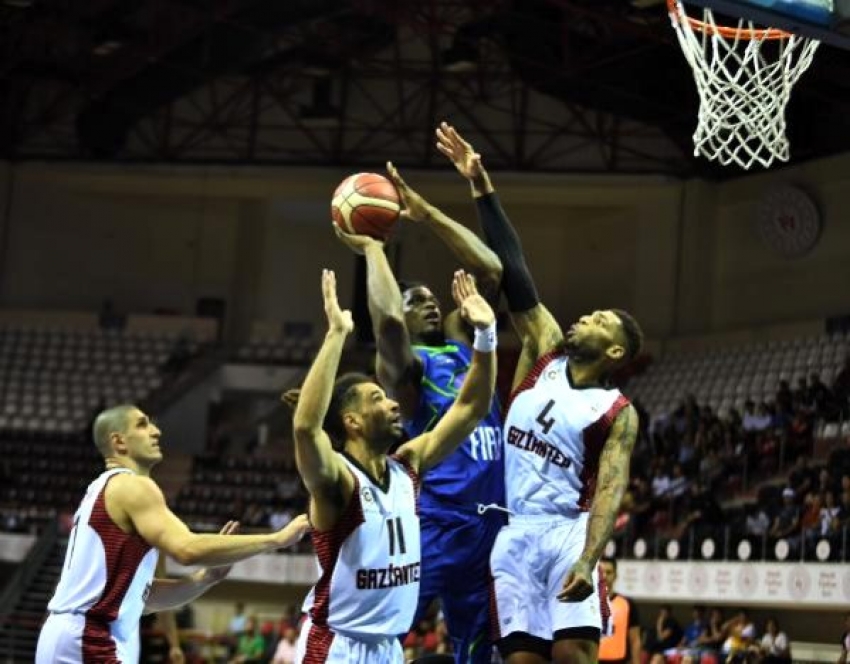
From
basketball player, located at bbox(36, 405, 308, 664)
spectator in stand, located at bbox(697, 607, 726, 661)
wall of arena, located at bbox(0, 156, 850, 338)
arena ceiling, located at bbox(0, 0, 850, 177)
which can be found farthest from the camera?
wall of arena, located at bbox(0, 156, 850, 338)

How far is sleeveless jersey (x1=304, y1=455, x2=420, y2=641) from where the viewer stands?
543 cm

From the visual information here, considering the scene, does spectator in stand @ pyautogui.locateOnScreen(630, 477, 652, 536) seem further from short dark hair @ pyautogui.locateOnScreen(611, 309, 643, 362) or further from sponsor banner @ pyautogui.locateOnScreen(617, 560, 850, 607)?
short dark hair @ pyautogui.locateOnScreen(611, 309, 643, 362)

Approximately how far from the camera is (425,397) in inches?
265

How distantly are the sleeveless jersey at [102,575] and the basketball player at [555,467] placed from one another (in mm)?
1521

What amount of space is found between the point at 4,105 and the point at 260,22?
22.1ft

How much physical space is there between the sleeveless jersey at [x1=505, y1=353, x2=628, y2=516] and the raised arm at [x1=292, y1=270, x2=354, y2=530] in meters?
1.34

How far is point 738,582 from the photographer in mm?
17859

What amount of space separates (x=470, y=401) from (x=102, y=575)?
63.0 inches

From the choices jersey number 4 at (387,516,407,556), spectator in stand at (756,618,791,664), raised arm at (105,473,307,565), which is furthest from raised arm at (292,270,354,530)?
spectator in stand at (756,618,791,664)

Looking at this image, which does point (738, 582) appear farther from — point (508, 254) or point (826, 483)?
point (508, 254)

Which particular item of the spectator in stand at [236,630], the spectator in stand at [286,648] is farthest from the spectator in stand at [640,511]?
the spectator in stand at [236,630]

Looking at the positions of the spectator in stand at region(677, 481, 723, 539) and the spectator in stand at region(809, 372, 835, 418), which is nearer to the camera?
the spectator in stand at region(677, 481, 723, 539)

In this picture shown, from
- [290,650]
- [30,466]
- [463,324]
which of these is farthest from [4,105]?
[463,324]

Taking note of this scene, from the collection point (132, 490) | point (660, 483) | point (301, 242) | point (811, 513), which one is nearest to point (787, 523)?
point (811, 513)
